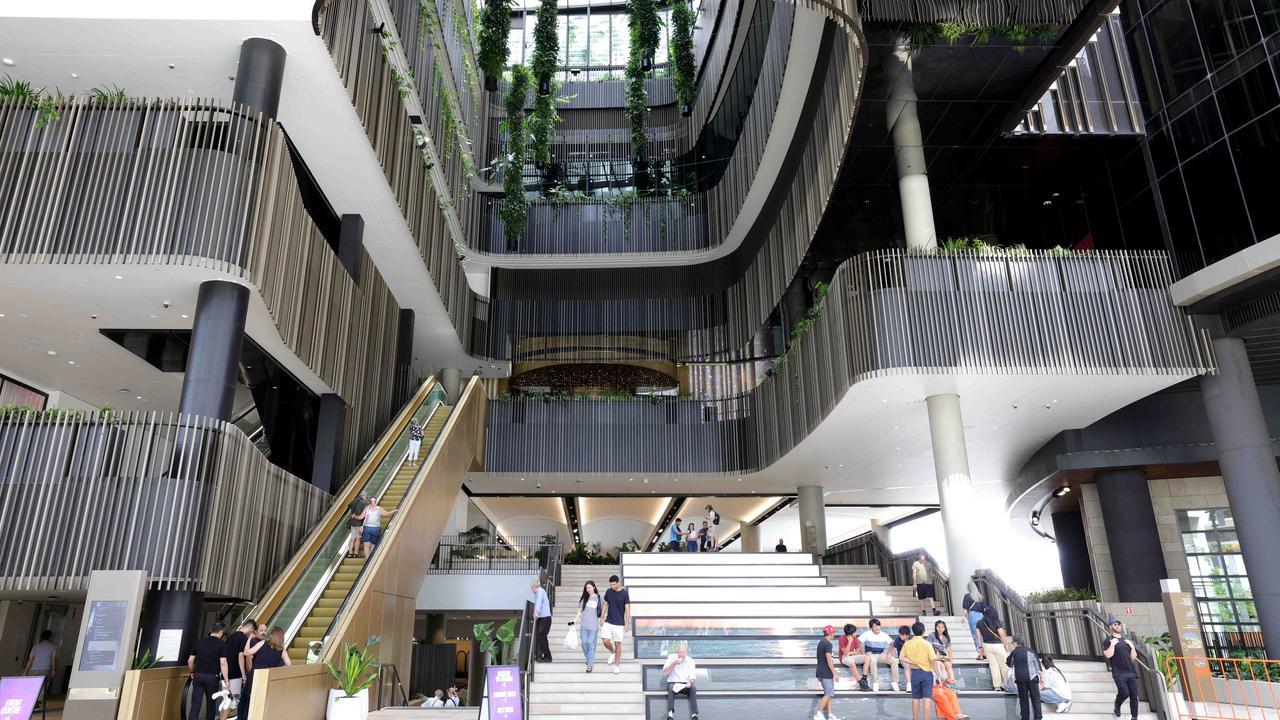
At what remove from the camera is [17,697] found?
6.74 metres

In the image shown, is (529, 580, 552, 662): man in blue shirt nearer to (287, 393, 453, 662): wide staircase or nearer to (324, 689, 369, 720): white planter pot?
(287, 393, 453, 662): wide staircase

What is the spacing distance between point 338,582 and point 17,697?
13.4 ft

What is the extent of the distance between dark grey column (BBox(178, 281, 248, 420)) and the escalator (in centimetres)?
229

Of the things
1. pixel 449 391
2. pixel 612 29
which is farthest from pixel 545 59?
pixel 612 29

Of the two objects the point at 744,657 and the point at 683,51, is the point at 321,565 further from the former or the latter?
the point at 683,51

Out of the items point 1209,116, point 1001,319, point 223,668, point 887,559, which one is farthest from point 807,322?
point 223,668

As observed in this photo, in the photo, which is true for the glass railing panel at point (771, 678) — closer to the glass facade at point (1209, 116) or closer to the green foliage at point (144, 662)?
the green foliage at point (144, 662)

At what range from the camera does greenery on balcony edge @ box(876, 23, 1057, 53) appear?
11961mm

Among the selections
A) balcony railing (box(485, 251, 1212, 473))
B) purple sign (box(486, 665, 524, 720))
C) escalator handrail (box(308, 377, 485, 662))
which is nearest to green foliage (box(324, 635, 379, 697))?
escalator handrail (box(308, 377, 485, 662))

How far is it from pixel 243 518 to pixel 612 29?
21818 mm

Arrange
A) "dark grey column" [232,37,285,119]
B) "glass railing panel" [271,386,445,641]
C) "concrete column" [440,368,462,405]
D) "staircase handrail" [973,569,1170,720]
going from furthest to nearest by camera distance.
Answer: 1. "concrete column" [440,368,462,405]
2. "dark grey column" [232,37,285,119]
3. "staircase handrail" [973,569,1170,720]
4. "glass railing panel" [271,386,445,641]

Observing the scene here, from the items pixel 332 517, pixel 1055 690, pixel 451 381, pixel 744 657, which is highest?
pixel 451 381

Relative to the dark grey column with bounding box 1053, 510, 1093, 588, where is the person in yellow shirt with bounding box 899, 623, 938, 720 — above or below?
below

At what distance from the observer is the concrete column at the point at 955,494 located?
13133 mm
